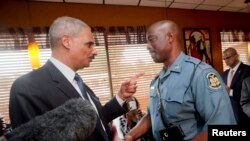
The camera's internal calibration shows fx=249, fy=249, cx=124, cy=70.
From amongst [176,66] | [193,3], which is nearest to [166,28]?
[176,66]

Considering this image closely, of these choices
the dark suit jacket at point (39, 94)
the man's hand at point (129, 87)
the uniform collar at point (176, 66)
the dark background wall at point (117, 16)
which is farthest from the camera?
the dark background wall at point (117, 16)

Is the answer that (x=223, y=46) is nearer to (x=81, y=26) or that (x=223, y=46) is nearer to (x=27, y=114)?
(x=81, y=26)

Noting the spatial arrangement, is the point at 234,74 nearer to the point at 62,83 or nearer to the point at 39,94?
the point at 62,83

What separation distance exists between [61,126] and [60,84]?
0.76 m

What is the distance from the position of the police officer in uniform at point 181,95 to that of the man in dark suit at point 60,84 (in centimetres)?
28

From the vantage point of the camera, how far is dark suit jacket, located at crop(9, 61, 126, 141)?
1.22 meters

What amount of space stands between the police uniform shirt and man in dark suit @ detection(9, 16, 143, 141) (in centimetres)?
29

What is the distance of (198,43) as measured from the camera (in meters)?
5.94

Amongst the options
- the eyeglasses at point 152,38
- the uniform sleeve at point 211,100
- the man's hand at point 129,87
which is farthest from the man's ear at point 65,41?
the uniform sleeve at point 211,100

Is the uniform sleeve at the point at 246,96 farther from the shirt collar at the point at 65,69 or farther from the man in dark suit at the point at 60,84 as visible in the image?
the shirt collar at the point at 65,69

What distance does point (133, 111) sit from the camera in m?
3.87

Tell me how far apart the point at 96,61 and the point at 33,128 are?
421 cm

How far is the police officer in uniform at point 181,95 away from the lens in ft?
5.27

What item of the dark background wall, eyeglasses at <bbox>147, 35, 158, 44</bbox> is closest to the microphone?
eyeglasses at <bbox>147, 35, 158, 44</bbox>
